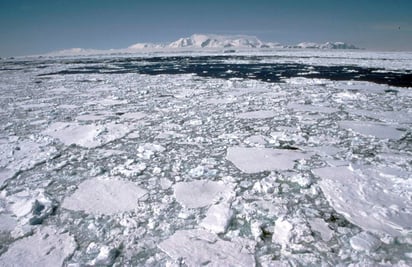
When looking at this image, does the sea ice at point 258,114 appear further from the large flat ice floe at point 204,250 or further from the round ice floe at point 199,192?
the large flat ice floe at point 204,250

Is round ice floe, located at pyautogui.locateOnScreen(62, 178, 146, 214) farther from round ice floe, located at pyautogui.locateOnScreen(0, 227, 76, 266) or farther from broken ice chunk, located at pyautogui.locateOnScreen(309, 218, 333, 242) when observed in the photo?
broken ice chunk, located at pyautogui.locateOnScreen(309, 218, 333, 242)

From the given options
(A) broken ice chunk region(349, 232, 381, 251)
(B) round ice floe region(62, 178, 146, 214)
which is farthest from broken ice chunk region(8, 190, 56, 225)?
(A) broken ice chunk region(349, 232, 381, 251)

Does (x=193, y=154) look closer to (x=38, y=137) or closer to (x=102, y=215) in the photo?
(x=102, y=215)

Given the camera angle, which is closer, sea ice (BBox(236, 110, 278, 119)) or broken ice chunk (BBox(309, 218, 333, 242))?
broken ice chunk (BBox(309, 218, 333, 242))

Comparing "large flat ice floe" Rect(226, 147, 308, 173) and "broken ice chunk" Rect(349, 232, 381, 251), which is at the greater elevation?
"large flat ice floe" Rect(226, 147, 308, 173)

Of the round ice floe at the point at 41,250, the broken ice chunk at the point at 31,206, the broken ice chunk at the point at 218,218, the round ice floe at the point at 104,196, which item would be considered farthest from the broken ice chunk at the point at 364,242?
the broken ice chunk at the point at 31,206

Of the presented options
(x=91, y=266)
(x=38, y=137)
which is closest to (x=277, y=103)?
(x=38, y=137)
